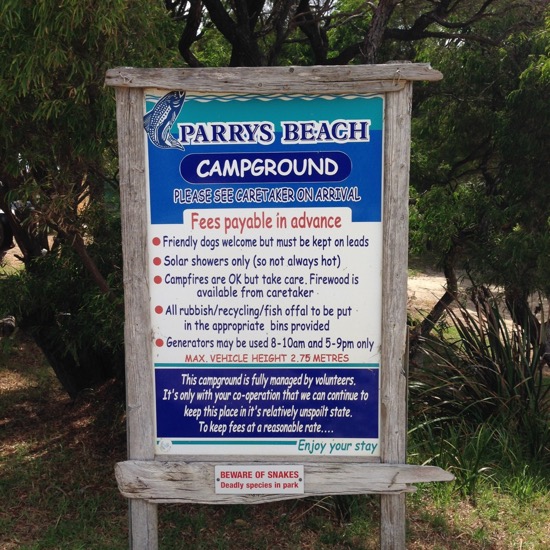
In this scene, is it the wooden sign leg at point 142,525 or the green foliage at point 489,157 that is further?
the green foliage at point 489,157

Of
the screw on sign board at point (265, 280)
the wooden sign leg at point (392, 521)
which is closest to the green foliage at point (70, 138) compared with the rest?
the screw on sign board at point (265, 280)

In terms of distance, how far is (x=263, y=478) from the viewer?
3615mm

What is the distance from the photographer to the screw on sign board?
11.3 feet

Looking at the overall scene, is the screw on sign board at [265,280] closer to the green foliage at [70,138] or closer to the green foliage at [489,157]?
the green foliage at [70,138]

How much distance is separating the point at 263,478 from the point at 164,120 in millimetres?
1816

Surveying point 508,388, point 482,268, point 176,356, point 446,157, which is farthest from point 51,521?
point 446,157

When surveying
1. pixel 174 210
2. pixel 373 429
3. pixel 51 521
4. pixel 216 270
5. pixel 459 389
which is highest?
pixel 174 210

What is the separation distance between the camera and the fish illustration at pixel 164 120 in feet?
11.4

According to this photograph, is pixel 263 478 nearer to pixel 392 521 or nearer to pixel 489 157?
pixel 392 521

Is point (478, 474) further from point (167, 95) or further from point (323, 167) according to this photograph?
point (167, 95)

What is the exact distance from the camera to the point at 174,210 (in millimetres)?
3518

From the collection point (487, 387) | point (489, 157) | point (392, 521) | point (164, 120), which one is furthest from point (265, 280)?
point (489, 157)

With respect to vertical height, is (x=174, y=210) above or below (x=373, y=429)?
above

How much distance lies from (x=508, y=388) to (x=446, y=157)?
441 centimetres
